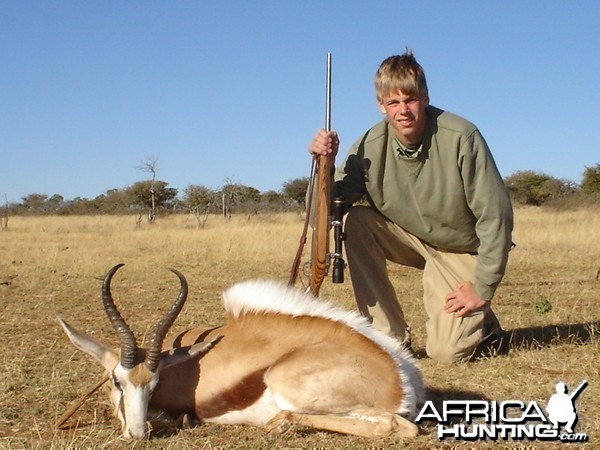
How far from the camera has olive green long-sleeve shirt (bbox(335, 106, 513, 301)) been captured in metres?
5.05

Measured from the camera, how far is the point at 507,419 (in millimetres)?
3922

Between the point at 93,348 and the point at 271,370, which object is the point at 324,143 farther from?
the point at 93,348

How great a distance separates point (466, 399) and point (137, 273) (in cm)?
762

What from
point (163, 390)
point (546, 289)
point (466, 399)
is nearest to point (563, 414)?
point (466, 399)

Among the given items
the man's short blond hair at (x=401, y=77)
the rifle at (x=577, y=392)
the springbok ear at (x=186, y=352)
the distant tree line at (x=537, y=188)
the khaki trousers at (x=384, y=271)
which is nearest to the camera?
the springbok ear at (x=186, y=352)

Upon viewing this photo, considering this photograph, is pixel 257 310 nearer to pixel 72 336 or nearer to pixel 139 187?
A: pixel 72 336

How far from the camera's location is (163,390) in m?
3.96

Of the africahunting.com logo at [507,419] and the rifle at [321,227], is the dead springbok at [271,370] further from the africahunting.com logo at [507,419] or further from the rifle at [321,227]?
the rifle at [321,227]

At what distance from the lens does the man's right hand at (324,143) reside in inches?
204

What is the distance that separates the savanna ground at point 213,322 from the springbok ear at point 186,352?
0.37m

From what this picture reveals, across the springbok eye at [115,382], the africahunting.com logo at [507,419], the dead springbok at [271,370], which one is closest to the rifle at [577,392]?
the africahunting.com logo at [507,419]

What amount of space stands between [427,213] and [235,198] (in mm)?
39100

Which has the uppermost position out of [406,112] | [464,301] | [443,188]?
[406,112]

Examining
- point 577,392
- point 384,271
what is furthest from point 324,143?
point 577,392
